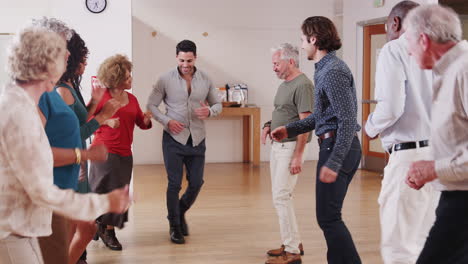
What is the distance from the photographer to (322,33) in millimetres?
3312

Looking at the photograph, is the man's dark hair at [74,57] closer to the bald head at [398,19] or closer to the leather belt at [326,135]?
the leather belt at [326,135]

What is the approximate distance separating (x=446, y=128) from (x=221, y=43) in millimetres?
8237

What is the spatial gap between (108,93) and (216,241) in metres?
1.50

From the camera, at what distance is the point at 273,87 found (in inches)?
411

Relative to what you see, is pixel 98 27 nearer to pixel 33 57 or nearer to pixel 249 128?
pixel 249 128

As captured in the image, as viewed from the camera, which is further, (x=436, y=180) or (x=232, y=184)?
(x=232, y=184)

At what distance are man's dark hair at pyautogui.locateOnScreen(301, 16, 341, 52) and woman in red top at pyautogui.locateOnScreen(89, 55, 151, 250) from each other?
62.8 inches

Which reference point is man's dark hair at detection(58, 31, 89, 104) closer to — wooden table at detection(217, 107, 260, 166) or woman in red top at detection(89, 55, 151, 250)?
woman in red top at detection(89, 55, 151, 250)

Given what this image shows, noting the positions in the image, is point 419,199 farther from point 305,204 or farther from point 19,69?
point 305,204

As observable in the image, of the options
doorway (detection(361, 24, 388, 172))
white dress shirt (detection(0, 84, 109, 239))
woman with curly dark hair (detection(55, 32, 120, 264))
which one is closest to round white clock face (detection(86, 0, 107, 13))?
woman with curly dark hair (detection(55, 32, 120, 264))

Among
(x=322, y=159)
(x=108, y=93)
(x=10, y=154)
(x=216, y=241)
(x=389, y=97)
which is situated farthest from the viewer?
(x=216, y=241)

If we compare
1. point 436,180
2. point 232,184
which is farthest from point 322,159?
point 232,184

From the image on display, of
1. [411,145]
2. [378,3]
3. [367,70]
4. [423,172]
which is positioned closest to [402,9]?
[411,145]

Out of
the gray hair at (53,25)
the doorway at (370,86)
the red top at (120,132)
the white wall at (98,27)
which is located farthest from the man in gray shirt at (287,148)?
the doorway at (370,86)
